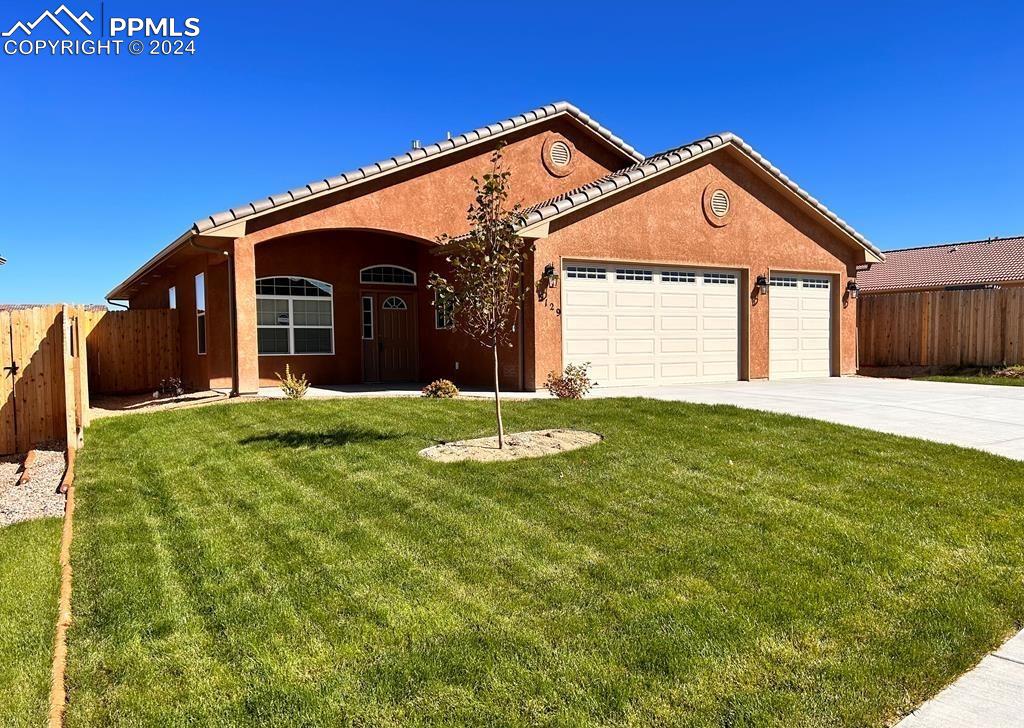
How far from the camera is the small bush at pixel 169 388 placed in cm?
1581

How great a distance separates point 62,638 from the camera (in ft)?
12.2

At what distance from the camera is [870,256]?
18.6 metres

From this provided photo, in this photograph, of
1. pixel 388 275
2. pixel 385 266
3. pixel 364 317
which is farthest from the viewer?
pixel 388 275

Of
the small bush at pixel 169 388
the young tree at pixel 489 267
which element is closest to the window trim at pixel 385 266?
the small bush at pixel 169 388

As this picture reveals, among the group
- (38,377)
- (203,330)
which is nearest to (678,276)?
(203,330)

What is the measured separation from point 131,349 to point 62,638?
50.5 ft

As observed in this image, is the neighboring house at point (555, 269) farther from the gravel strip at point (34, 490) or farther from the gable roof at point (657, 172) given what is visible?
the gravel strip at point (34, 490)

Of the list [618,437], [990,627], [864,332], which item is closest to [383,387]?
[618,437]

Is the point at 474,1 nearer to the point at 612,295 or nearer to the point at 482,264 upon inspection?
the point at 612,295

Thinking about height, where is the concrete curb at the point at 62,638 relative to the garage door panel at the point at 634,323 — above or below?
below

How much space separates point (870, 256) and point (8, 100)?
21.5 meters

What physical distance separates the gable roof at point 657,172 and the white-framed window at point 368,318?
4835mm

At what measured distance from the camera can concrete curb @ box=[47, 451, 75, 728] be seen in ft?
10.1

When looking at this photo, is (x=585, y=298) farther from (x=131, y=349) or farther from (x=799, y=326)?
(x=131, y=349)
